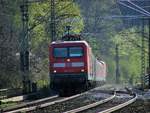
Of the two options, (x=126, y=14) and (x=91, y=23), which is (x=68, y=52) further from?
(x=91, y=23)

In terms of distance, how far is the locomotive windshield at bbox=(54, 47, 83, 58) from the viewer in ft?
95.0

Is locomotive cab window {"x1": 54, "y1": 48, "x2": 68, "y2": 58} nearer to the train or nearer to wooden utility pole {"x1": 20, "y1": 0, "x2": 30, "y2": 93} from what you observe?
the train

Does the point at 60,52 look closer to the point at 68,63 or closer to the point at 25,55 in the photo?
the point at 68,63

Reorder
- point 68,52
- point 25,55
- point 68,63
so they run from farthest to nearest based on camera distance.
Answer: point 25,55
point 68,52
point 68,63

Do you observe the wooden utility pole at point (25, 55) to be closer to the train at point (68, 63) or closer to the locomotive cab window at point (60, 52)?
the train at point (68, 63)

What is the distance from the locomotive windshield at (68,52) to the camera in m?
29.0

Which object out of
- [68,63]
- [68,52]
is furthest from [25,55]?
Result: [68,63]

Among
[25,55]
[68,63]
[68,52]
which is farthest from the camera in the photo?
[25,55]

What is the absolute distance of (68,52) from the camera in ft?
95.1

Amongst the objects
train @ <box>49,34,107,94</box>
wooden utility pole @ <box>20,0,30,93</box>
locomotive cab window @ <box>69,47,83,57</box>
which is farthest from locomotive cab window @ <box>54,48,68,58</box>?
wooden utility pole @ <box>20,0,30,93</box>

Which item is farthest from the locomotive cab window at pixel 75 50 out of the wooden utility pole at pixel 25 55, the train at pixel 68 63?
the wooden utility pole at pixel 25 55

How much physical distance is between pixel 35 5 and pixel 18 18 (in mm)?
3703

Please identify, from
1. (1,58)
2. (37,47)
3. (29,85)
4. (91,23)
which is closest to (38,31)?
(37,47)

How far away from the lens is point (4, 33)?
39.7 meters
